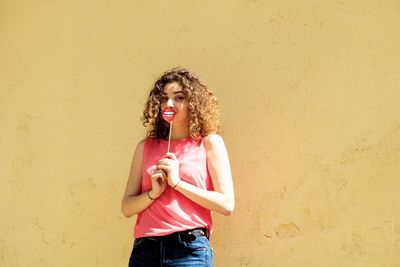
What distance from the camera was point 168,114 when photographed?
6.64 feet

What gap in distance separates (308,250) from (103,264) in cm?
99

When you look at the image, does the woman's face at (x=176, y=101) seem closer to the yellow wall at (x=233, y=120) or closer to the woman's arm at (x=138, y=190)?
the woman's arm at (x=138, y=190)

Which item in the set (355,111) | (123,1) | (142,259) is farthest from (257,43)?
(142,259)

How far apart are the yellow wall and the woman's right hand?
0.45 meters

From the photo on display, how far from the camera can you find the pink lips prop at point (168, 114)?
6.64ft

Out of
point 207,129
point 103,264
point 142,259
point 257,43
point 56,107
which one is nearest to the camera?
point 142,259

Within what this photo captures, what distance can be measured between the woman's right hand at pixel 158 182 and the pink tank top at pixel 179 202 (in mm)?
41

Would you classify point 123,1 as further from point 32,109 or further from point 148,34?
point 32,109

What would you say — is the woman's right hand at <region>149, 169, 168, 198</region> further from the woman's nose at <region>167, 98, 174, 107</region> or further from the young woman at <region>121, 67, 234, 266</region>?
the woman's nose at <region>167, 98, 174, 107</region>

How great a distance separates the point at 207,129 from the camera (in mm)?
2066

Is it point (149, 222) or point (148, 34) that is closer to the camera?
point (149, 222)

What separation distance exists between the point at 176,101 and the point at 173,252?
0.59 meters

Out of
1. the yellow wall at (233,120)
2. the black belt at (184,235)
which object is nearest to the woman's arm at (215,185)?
the black belt at (184,235)

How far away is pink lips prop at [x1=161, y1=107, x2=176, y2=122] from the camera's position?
6.64 feet
